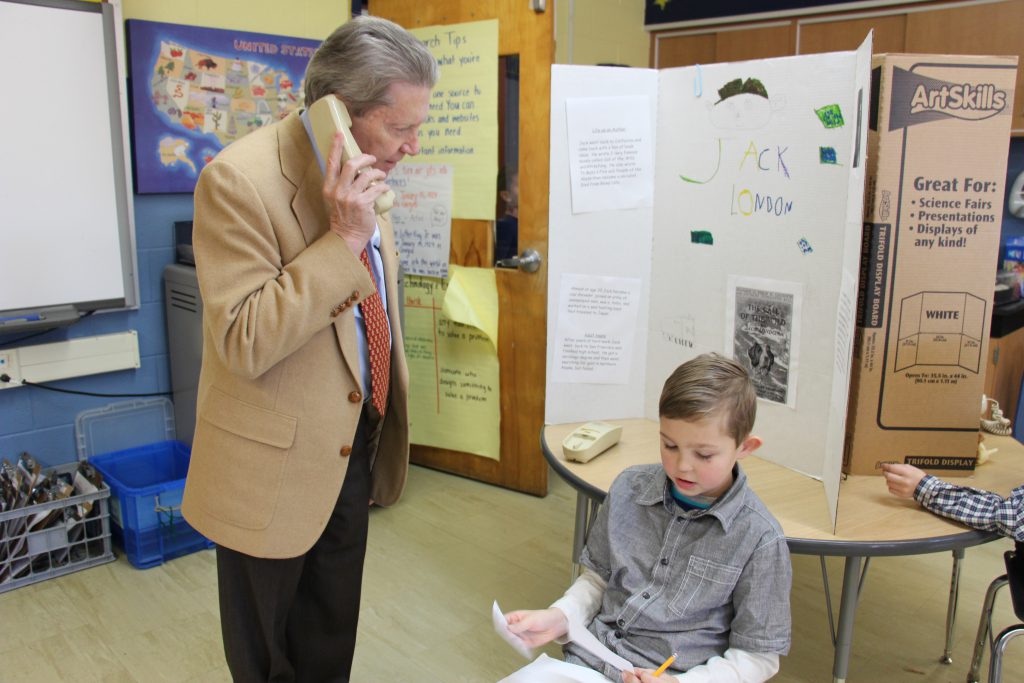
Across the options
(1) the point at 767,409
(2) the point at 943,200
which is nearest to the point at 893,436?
(1) the point at 767,409

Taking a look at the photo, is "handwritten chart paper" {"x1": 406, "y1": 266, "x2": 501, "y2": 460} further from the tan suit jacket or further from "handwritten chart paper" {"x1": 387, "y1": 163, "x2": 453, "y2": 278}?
the tan suit jacket

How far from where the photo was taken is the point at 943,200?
1.55m

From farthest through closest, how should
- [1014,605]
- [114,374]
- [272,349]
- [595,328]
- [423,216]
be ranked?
[423,216], [114,374], [595,328], [1014,605], [272,349]

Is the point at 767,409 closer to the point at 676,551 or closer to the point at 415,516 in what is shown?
the point at 676,551

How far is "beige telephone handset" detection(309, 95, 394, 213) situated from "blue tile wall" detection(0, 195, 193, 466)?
1880 mm

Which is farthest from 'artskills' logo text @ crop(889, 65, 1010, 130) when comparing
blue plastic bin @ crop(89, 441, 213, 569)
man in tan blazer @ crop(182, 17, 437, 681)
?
blue plastic bin @ crop(89, 441, 213, 569)

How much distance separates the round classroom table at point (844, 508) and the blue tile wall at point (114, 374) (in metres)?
1.80

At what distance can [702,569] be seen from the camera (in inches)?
50.0

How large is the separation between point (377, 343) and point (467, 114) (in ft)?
6.12

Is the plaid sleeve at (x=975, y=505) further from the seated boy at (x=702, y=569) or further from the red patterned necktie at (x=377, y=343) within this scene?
the red patterned necktie at (x=377, y=343)

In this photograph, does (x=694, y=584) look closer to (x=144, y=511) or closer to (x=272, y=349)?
(x=272, y=349)

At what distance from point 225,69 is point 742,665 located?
2.72 m

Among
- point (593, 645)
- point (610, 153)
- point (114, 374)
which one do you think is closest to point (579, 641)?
point (593, 645)

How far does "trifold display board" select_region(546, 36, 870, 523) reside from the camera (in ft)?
5.21
